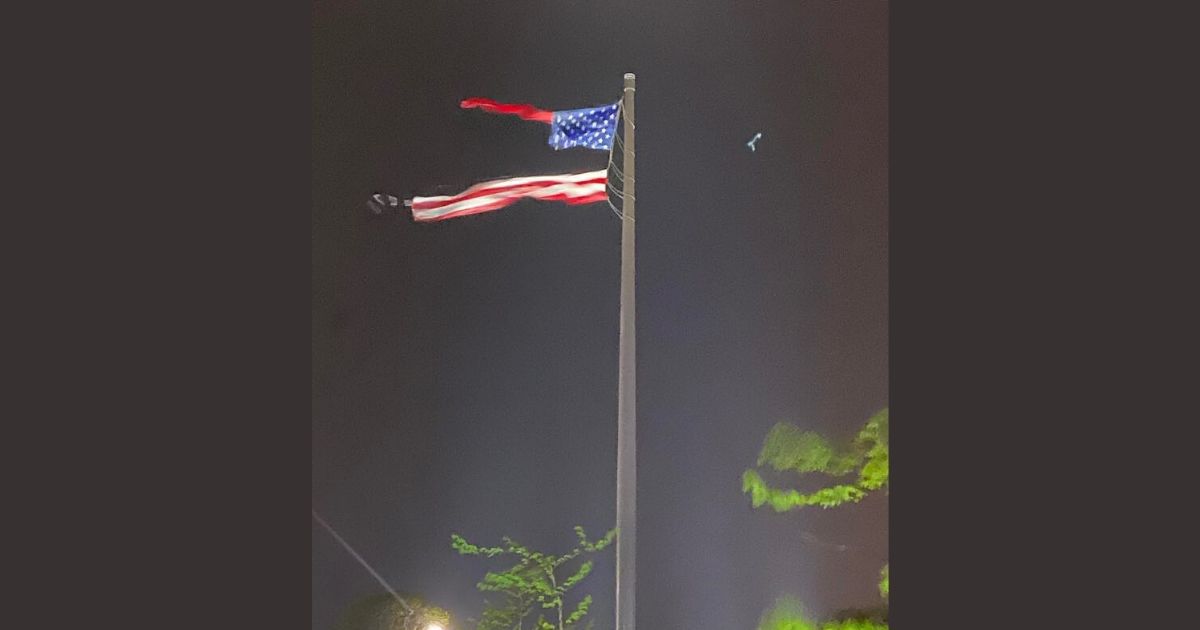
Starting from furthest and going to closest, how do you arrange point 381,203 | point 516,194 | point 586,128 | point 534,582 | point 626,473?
point 381,203
point 534,582
point 516,194
point 586,128
point 626,473

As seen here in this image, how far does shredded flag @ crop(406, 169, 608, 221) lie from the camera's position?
531 centimetres

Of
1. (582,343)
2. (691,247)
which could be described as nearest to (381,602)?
(582,343)

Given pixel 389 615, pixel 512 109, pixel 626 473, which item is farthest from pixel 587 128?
pixel 389 615

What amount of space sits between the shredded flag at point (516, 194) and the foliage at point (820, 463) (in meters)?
1.98

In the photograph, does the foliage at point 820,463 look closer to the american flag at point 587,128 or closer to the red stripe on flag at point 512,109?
the american flag at point 587,128

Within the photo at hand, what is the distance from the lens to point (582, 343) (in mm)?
6199

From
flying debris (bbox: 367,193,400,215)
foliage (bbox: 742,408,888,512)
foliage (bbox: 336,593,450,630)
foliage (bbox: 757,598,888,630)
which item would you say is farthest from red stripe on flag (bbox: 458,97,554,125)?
foliage (bbox: 757,598,888,630)

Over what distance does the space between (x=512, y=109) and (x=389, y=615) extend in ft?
10.3

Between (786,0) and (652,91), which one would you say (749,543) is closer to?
(652,91)

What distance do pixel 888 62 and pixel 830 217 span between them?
42.2 inches

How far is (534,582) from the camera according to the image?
607 cm

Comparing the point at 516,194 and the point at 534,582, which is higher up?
the point at 516,194

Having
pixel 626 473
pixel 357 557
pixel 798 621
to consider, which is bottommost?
pixel 798 621

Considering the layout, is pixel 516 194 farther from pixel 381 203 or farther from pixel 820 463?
pixel 820 463
